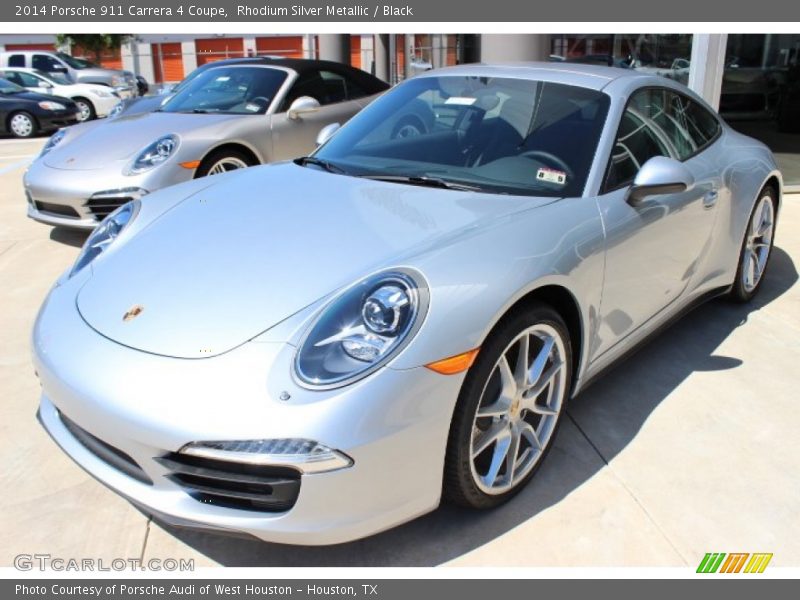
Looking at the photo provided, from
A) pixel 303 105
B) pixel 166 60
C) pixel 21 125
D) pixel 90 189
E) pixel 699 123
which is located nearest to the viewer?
pixel 699 123

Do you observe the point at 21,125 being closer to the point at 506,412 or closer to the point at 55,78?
the point at 55,78

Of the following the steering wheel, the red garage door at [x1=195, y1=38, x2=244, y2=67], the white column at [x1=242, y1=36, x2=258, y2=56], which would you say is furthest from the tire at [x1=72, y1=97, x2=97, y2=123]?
the red garage door at [x1=195, y1=38, x2=244, y2=67]

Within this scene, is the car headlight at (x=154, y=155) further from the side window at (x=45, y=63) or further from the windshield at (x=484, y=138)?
the side window at (x=45, y=63)

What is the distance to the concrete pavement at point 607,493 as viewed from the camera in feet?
7.51

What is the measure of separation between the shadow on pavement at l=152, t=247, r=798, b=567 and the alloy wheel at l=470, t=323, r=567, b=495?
134mm

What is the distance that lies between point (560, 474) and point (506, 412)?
491mm

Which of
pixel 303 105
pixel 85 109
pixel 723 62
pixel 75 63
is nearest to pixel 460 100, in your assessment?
pixel 303 105

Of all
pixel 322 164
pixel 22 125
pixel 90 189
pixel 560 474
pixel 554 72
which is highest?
pixel 554 72

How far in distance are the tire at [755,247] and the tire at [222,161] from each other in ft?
11.7

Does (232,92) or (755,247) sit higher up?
(232,92)

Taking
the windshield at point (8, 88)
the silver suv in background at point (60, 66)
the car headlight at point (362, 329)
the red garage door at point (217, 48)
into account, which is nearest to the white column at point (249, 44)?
the red garage door at point (217, 48)

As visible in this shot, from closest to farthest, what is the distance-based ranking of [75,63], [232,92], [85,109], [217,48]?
1. [232,92]
2. [85,109]
3. [75,63]
4. [217,48]

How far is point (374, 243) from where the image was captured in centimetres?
235

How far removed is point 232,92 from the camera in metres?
6.26
